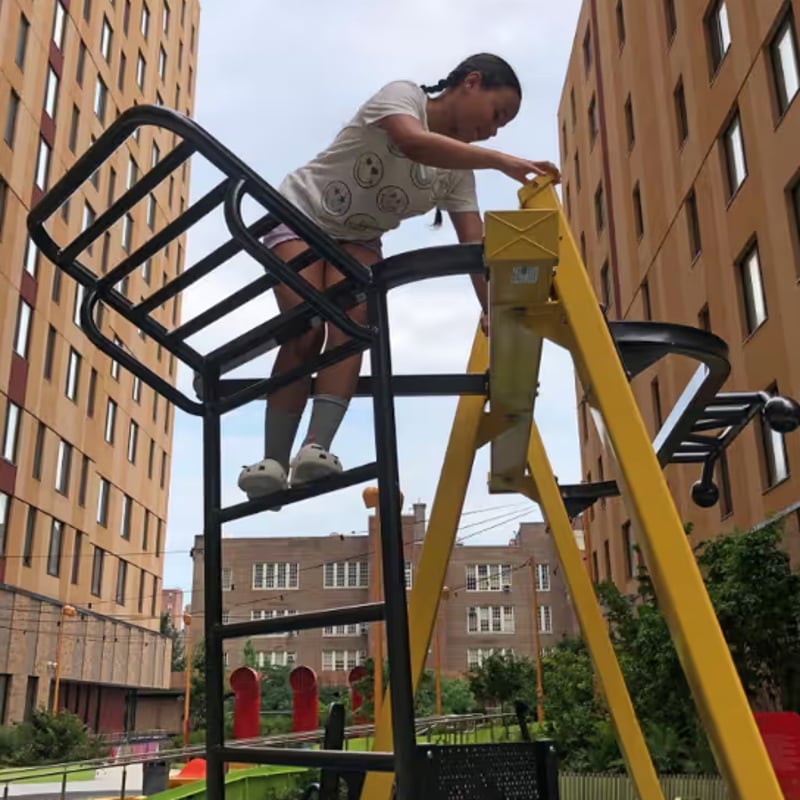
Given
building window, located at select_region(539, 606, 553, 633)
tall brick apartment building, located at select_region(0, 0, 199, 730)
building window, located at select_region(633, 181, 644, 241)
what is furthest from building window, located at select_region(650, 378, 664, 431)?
building window, located at select_region(539, 606, 553, 633)

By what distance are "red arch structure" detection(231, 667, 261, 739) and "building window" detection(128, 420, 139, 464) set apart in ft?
103

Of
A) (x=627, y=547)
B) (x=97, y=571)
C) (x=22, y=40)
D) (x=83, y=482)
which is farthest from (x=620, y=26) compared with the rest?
(x=97, y=571)

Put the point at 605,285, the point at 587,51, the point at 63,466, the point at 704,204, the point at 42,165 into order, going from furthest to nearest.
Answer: the point at 63,466, the point at 587,51, the point at 42,165, the point at 605,285, the point at 704,204

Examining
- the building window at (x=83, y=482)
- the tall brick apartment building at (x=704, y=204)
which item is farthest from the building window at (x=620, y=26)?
the building window at (x=83, y=482)

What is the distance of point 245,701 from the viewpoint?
10.7m

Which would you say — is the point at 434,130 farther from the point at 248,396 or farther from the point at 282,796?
the point at 282,796

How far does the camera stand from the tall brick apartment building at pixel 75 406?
2875 cm

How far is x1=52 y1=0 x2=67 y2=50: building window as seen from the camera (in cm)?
3220

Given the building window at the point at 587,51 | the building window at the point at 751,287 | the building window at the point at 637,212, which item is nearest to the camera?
the building window at the point at 751,287

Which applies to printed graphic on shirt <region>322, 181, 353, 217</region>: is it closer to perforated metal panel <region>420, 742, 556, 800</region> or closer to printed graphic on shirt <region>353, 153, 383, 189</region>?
printed graphic on shirt <region>353, 153, 383, 189</region>

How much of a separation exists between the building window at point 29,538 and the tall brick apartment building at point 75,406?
2.5 inches

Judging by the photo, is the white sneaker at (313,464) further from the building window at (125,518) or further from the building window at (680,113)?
the building window at (125,518)

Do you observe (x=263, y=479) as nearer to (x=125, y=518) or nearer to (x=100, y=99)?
(x=100, y=99)

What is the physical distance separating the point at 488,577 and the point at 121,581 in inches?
1312
